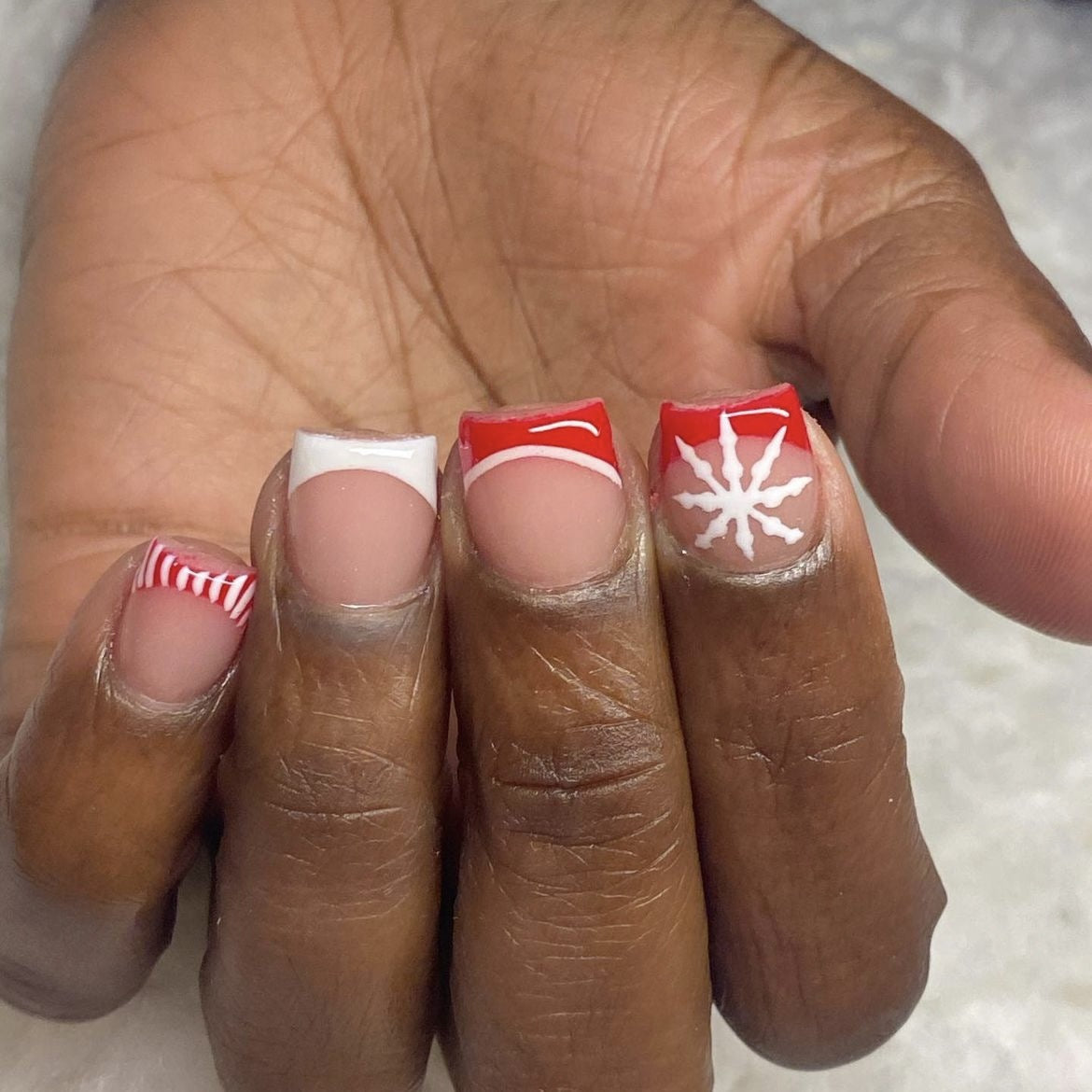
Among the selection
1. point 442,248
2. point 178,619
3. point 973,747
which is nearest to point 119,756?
point 178,619

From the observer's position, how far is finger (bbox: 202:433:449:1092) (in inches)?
16.5

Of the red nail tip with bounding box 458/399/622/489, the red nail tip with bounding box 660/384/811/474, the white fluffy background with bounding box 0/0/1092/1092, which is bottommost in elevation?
the white fluffy background with bounding box 0/0/1092/1092

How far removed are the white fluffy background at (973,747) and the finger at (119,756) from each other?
0.09m

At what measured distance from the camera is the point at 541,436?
406mm

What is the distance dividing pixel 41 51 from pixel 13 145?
0.21ft

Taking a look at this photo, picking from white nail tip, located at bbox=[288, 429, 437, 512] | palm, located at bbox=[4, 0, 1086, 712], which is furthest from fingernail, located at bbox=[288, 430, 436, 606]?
palm, located at bbox=[4, 0, 1086, 712]

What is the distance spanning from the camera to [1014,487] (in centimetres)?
42

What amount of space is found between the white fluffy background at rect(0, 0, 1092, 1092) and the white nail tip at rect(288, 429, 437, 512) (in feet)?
0.82

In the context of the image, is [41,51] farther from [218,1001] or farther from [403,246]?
[218,1001]

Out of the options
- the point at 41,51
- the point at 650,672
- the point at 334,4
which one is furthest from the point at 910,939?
the point at 41,51

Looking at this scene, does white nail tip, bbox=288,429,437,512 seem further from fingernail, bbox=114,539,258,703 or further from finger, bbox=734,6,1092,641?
finger, bbox=734,6,1092,641

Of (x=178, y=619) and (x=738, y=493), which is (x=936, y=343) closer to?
(x=738, y=493)

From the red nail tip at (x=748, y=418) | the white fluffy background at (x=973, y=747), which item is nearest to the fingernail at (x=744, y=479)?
the red nail tip at (x=748, y=418)

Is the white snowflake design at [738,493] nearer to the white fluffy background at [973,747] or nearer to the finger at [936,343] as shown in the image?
the finger at [936,343]
